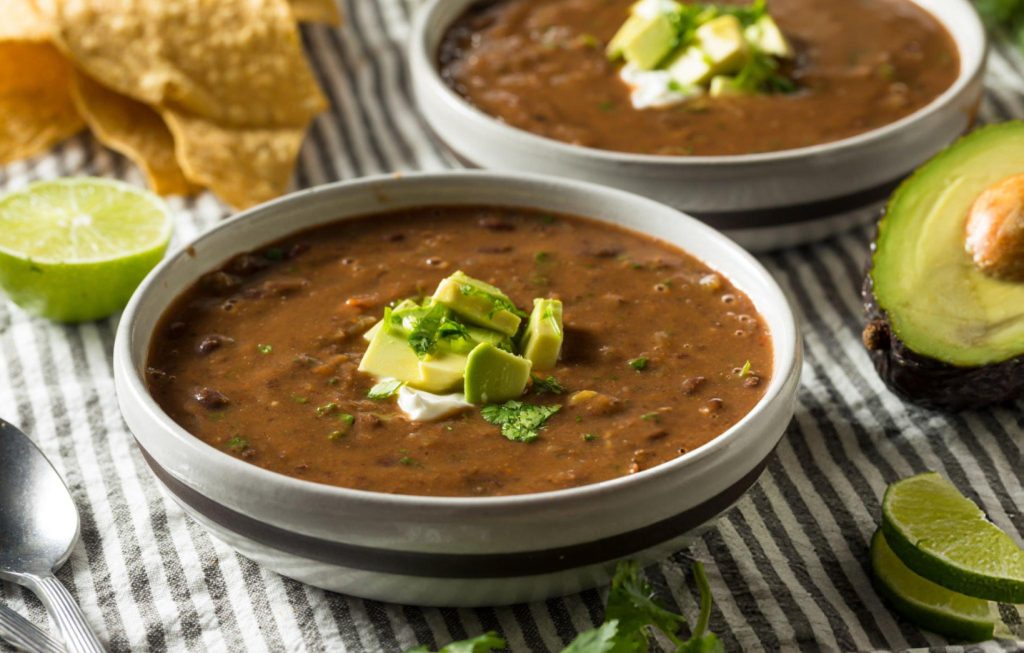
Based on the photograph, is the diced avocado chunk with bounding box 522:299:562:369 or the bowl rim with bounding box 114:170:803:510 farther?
the diced avocado chunk with bounding box 522:299:562:369

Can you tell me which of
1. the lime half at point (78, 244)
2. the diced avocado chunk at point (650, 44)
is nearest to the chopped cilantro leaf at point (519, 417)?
the lime half at point (78, 244)

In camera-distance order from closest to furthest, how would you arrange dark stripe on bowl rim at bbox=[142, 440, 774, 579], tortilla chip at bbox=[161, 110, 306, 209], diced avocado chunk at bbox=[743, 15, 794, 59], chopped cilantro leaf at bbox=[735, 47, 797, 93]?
dark stripe on bowl rim at bbox=[142, 440, 774, 579]
tortilla chip at bbox=[161, 110, 306, 209]
chopped cilantro leaf at bbox=[735, 47, 797, 93]
diced avocado chunk at bbox=[743, 15, 794, 59]

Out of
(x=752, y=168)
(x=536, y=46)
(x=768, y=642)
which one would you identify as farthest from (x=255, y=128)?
(x=768, y=642)

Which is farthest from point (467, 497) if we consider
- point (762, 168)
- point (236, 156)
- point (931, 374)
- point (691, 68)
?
point (691, 68)

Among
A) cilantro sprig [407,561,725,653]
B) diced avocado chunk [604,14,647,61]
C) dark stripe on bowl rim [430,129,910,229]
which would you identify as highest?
cilantro sprig [407,561,725,653]

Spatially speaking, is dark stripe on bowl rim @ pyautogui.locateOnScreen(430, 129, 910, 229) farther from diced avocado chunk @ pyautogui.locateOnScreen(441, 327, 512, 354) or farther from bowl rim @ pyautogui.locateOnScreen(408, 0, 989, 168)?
diced avocado chunk @ pyautogui.locateOnScreen(441, 327, 512, 354)

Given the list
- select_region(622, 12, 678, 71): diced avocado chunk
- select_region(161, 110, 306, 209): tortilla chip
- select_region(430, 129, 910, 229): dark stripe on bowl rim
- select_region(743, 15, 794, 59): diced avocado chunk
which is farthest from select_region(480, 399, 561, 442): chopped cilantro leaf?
select_region(743, 15, 794, 59): diced avocado chunk

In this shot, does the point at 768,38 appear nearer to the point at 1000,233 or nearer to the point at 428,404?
the point at 1000,233

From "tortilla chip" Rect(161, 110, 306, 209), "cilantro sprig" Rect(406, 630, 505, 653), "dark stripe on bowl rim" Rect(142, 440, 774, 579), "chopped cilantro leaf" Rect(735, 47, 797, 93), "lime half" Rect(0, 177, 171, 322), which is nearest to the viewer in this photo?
"cilantro sprig" Rect(406, 630, 505, 653)
